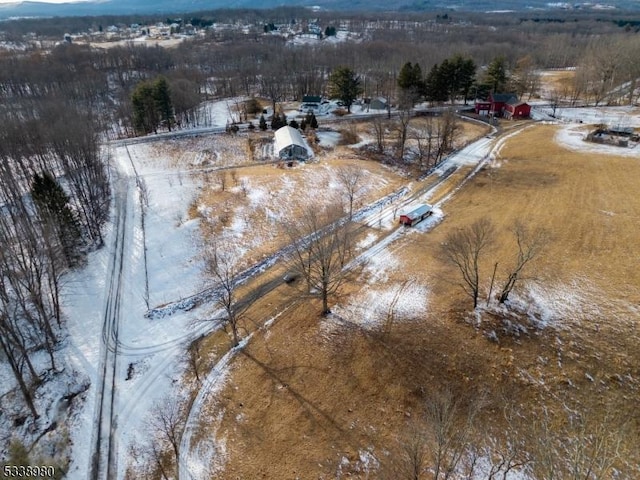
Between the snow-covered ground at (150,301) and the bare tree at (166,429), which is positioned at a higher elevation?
the snow-covered ground at (150,301)

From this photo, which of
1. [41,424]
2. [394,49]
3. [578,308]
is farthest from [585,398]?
[394,49]

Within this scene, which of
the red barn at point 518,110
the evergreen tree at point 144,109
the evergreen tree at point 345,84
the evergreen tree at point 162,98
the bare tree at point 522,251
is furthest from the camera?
the evergreen tree at point 345,84

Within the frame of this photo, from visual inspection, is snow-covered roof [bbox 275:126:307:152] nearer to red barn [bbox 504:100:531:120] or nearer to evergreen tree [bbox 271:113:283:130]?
evergreen tree [bbox 271:113:283:130]

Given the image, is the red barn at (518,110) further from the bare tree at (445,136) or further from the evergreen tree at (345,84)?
the evergreen tree at (345,84)

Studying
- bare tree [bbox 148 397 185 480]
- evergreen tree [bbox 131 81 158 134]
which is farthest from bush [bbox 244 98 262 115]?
bare tree [bbox 148 397 185 480]

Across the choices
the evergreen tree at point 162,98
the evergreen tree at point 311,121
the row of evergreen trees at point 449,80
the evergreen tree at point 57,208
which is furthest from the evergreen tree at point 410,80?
the evergreen tree at point 57,208

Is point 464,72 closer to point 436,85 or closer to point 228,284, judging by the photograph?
point 436,85

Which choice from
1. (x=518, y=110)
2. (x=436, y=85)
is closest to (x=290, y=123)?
(x=436, y=85)
